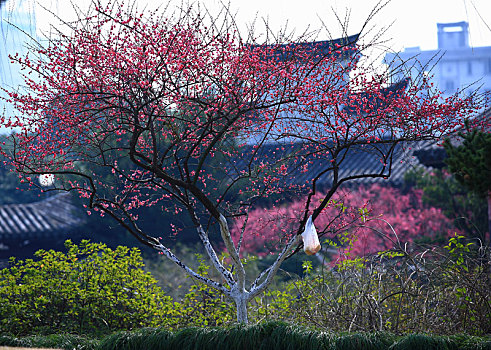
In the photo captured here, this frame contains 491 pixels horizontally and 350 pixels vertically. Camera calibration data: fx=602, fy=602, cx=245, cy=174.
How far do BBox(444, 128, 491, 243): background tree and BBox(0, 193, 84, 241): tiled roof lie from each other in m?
8.81

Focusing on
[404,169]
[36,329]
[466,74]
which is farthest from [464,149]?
[466,74]

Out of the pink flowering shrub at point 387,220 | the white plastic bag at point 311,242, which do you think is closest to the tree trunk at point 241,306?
the white plastic bag at point 311,242

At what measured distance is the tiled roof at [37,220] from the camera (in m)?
12.5

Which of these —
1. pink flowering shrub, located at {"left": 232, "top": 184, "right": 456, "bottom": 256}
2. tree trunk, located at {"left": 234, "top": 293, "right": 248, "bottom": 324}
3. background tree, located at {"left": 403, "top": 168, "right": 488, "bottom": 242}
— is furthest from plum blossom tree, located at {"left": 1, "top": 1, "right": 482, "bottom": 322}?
background tree, located at {"left": 403, "top": 168, "right": 488, "bottom": 242}

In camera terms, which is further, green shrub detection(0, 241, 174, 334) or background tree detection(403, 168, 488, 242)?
background tree detection(403, 168, 488, 242)

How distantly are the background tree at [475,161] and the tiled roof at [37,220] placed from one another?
8.81m

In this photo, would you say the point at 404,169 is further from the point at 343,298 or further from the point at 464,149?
the point at 343,298

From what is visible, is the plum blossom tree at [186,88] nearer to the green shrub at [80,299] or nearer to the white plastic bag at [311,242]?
the white plastic bag at [311,242]

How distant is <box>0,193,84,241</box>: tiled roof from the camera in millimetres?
12500

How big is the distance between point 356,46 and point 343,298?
204cm

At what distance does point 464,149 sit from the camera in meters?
5.83

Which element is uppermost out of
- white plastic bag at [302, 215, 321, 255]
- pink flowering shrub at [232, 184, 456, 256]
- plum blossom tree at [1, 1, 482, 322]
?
plum blossom tree at [1, 1, 482, 322]

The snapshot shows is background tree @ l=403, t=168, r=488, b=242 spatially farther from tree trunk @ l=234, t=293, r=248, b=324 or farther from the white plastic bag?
the white plastic bag

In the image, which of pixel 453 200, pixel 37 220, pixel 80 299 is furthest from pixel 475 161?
pixel 37 220
